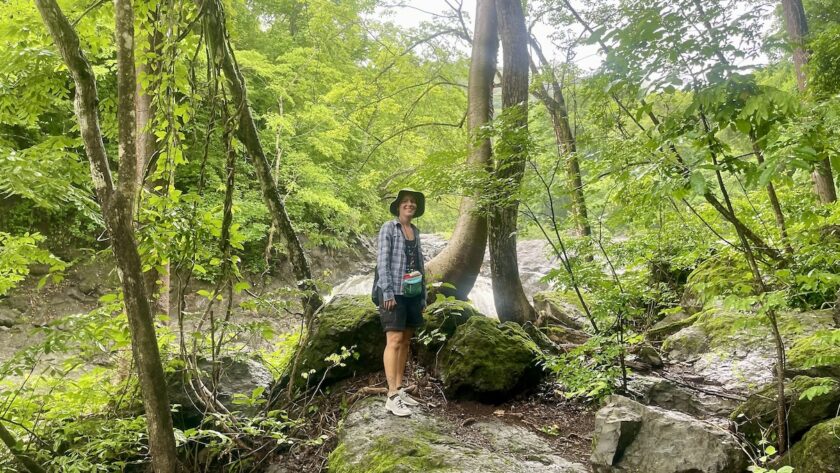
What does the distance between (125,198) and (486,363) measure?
3529 millimetres

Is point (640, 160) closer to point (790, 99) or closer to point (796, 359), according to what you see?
point (790, 99)

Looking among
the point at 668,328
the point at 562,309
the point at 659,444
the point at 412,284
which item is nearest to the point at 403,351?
the point at 412,284

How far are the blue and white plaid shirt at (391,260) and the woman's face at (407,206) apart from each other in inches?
8.0

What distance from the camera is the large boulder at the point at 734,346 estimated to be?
14.4 ft

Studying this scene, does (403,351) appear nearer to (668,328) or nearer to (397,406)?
(397,406)

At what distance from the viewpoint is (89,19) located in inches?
163

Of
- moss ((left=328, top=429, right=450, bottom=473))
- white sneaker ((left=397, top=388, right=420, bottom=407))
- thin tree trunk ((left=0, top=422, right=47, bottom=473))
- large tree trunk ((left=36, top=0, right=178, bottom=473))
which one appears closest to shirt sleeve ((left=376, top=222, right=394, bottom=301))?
white sneaker ((left=397, top=388, right=420, bottom=407))

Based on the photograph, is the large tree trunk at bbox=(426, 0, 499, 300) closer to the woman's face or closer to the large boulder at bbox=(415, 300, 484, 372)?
the large boulder at bbox=(415, 300, 484, 372)

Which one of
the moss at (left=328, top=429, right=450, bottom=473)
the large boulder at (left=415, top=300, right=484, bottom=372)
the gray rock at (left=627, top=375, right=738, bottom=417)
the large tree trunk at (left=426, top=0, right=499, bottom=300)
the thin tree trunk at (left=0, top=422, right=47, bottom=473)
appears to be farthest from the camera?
the large tree trunk at (left=426, top=0, right=499, bottom=300)

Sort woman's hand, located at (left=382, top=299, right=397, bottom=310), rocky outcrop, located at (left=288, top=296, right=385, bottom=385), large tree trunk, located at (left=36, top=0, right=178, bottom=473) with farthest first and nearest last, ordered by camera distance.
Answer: rocky outcrop, located at (left=288, top=296, right=385, bottom=385) < woman's hand, located at (left=382, top=299, right=397, bottom=310) < large tree trunk, located at (left=36, top=0, right=178, bottom=473)

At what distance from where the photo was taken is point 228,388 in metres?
4.88

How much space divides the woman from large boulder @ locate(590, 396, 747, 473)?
1.72m

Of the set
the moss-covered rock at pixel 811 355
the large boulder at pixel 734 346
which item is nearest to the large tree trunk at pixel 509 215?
the large boulder at pixel 734 346

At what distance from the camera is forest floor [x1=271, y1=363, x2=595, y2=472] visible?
388 cm
